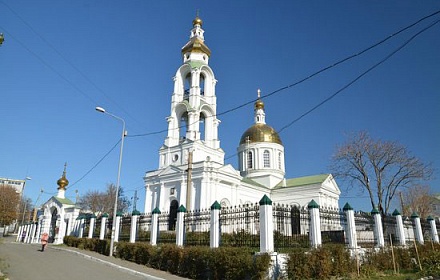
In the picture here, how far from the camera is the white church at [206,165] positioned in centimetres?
3077

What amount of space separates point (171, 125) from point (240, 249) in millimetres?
26131

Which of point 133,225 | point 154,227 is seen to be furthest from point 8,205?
point 154,227

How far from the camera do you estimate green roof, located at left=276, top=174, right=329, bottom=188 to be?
127 feet

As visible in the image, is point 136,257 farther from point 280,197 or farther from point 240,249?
point 280,197

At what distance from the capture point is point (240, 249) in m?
10.4

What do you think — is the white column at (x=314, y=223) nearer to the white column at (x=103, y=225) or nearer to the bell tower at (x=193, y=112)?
the white column at (x=103, y=225)

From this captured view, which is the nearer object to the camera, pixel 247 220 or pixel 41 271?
pixel 41 271

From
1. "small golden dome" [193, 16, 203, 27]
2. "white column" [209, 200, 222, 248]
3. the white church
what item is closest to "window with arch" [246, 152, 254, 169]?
the white church

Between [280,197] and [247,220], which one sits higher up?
[280,197]

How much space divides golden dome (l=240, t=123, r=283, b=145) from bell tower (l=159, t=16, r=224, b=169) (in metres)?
A: 8.98

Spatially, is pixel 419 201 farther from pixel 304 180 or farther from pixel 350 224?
pixel 350 224

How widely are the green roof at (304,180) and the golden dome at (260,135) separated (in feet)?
19.0

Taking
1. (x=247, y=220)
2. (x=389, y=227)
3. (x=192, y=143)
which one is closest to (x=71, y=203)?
(x=192, y=143)

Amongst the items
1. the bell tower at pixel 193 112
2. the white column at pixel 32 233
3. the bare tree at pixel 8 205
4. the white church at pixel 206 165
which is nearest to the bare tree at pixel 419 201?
the white church at pixel 206 165
